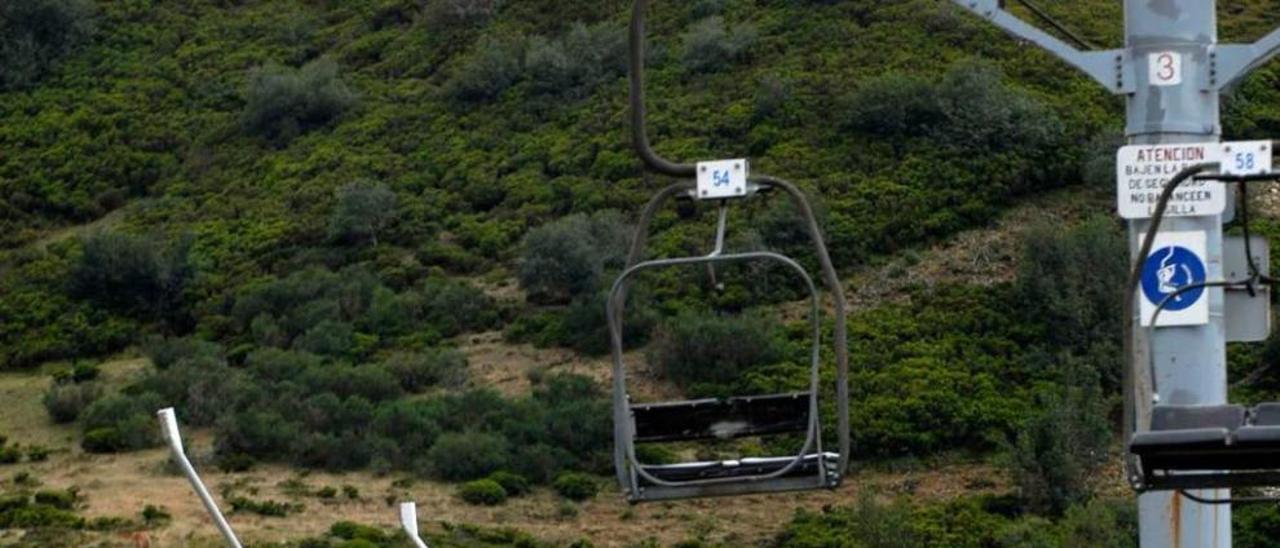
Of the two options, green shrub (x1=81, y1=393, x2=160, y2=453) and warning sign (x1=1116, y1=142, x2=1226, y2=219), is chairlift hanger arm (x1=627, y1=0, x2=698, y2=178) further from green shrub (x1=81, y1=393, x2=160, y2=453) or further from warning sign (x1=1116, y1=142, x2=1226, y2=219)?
Answer: green shrub (x1=81, y1=393, x2=160, y2=453)

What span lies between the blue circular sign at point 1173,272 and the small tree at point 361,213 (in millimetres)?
31460

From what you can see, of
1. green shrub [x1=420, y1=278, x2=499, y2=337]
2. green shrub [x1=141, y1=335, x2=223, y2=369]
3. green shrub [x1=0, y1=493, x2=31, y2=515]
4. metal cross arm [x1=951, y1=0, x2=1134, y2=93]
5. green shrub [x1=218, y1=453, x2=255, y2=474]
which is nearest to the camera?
metal cross arm [x1=951, y1=0, x2=1134, y2=93]

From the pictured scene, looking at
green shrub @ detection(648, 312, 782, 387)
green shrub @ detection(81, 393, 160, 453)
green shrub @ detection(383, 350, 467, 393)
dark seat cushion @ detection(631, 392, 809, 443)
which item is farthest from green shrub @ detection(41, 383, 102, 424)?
dark seat cushion @ detection(631, 392, 809, 443)

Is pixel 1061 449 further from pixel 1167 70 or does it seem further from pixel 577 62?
pixel 1167 70

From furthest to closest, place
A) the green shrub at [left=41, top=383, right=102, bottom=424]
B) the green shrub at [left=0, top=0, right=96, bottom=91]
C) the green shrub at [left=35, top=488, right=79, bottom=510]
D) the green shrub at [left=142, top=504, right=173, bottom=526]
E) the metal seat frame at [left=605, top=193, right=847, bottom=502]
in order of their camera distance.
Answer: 1. the green shrub at [left=0, top=0, right=96, bottom=91]
2. the green shrub at [left=41, top=383, right=102, bottom=424]
3. the green shrub at [left=35, top=488, right=79, bottom=510]
4. the green shrub at [left=142, top=504, right=173, bottom=526]
5. the metal seat frame at [left=605, top=193, right=847, bottom=502]

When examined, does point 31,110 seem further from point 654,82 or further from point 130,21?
point 654,82

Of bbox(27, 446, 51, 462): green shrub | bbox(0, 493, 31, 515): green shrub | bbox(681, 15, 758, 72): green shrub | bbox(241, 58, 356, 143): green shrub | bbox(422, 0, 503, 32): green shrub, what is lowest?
bbox(0, 493, 31, 515): green shrub

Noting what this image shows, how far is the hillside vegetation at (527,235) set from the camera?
31.7m

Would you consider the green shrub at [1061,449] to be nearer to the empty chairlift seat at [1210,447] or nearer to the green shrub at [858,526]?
the green shrub at [858,526]

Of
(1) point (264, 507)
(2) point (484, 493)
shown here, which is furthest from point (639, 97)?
(2) point (484, 493)

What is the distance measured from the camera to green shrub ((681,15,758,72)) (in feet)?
141

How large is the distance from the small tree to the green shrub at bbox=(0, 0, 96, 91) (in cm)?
1114

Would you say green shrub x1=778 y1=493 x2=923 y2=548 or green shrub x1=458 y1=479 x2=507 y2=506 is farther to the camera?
green shrub x1=458 y1=479 x2=507 y2=506

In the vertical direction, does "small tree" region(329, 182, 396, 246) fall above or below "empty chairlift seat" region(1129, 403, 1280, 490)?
above
